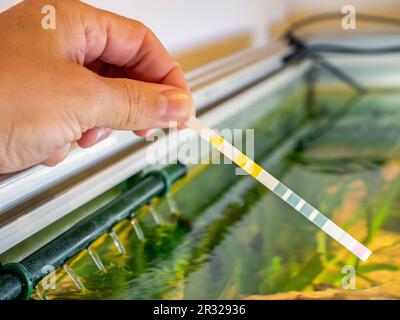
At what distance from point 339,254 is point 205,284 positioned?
233 mm

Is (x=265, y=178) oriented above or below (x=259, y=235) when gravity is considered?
above

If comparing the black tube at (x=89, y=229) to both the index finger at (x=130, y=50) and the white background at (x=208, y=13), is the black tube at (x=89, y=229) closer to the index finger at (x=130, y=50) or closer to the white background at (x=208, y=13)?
the index finger at (x=130, y=50)

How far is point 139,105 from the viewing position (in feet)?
2.48

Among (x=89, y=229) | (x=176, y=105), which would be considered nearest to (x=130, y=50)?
(x=176, y=105)

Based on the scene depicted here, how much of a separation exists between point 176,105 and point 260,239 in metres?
0.35

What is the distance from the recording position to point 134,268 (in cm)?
92

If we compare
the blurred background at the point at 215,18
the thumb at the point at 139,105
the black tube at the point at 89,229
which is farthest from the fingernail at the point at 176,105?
the blurred background at the point at 215,18

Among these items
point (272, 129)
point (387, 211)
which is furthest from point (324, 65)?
point (387, 211)

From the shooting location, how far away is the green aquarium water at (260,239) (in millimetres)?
860

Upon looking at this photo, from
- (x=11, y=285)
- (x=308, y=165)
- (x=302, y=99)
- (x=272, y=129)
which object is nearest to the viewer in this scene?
(x=11, y=285)

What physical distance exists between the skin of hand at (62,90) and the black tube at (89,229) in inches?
4.2

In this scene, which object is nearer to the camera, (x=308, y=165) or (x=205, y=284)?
(x=205, y=284)

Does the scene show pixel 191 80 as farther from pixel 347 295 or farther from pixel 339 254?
pixel 347 295

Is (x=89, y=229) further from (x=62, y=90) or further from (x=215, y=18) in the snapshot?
(x=215, y=18)
